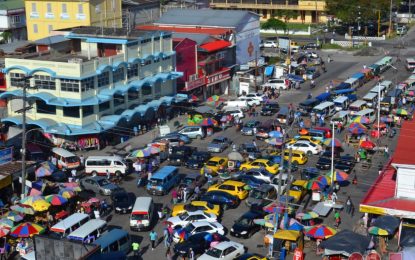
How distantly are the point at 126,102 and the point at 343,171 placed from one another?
1800cm

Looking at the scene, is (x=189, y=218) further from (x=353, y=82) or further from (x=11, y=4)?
(x=11, y=4)

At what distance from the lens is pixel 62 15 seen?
6525 cm

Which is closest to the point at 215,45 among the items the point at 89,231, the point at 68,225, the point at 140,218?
the point at 140,218

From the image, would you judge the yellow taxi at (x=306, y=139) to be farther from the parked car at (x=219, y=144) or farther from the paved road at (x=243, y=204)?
Answer: the parked car at (x=219, y=144)

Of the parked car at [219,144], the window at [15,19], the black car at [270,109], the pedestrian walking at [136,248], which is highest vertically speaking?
the window at [15,19]

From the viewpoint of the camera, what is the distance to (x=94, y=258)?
83.7ft

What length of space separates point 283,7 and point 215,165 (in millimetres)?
67912

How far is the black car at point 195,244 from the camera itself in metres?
29.6

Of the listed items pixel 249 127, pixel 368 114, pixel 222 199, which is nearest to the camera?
pixel 222 199

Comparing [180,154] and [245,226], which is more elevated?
[180,154]

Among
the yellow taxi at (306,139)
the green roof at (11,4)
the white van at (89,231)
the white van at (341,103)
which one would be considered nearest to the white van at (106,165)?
the white van at (89,231)

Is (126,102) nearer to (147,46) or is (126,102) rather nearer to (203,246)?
(147,46)

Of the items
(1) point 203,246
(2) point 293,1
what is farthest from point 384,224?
(2) point 293,1

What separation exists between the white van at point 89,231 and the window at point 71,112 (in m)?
15.0
